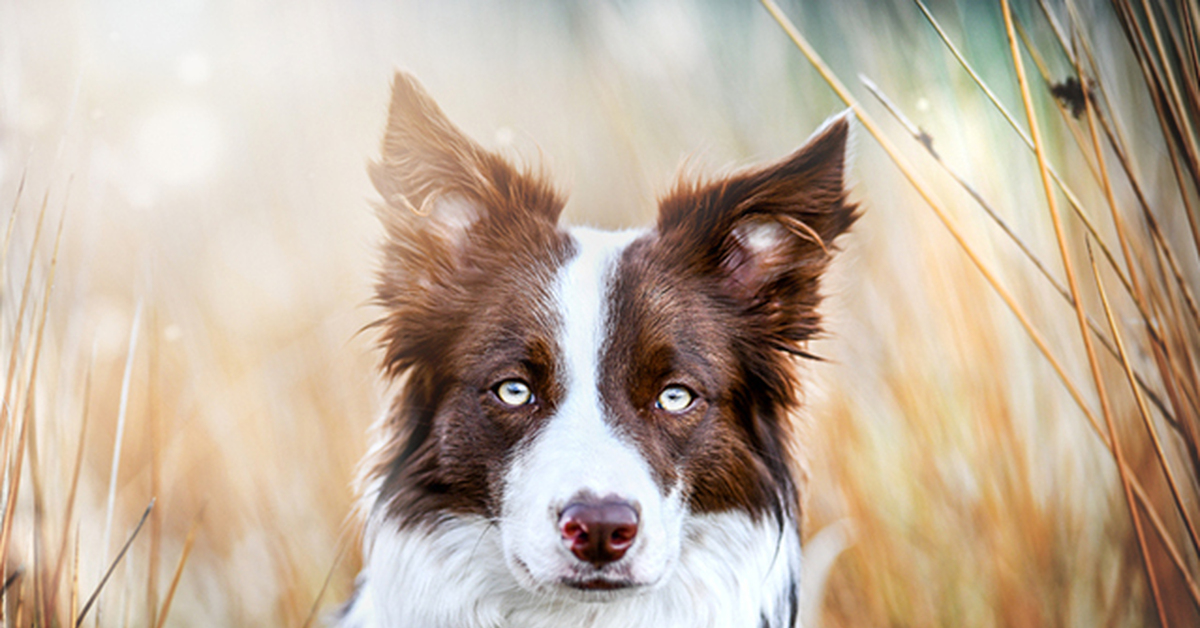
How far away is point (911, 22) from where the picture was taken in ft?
6.37

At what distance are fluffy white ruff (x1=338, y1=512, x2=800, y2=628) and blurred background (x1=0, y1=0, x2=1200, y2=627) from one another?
24 cm

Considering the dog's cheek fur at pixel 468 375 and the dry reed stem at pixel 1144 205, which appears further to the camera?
the dry reed stem at pixel 1144 205

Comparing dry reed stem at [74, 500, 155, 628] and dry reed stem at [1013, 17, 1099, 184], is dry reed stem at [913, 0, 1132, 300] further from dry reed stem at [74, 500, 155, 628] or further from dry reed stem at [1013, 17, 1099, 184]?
dry reed stem at [74, 500, 155, 628]

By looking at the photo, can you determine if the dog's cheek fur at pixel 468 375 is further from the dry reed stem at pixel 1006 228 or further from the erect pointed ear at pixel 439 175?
the dry reed stem at pixel 1006 228

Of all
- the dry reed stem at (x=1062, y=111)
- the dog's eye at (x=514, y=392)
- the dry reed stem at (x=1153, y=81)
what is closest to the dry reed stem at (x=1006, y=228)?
the dry reed stem at (x=1062, y=111)

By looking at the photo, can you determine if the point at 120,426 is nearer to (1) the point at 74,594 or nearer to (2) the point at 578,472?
(1) the point at 74,594

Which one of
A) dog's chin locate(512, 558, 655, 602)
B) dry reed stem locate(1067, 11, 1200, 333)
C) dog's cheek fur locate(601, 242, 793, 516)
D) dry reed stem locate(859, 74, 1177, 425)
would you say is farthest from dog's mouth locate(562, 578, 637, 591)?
dry reed stem locate(1067, 11, 1200, 333)

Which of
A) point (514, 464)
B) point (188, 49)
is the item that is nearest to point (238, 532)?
point (514, 464)

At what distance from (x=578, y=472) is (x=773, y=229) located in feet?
2.21

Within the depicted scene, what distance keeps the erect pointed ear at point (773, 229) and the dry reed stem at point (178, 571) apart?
4.04 feet

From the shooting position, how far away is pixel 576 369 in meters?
1.47

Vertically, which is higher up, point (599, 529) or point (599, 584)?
point (599, 529)

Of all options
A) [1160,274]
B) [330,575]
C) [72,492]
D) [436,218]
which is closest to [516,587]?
[330,575]

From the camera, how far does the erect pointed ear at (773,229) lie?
5.24 feet
